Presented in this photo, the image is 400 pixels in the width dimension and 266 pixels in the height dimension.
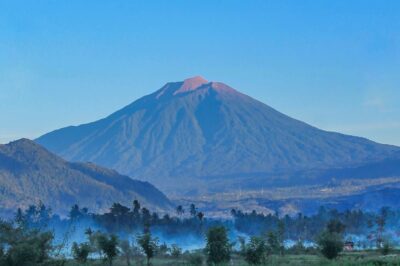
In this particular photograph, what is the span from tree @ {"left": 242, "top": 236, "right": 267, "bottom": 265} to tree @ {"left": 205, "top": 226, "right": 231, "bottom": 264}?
83.2 inches

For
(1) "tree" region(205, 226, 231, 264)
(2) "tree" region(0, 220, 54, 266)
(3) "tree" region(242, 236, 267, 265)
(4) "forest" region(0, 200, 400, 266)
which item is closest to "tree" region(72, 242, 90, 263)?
(4) "forest" region(0, 200, 400, 266)

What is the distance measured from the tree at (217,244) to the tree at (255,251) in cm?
211

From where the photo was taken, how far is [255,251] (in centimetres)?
7025

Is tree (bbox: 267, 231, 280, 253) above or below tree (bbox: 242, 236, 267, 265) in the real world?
above

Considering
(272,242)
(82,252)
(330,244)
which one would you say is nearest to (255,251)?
(330,244)

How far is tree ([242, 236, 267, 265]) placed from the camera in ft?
229

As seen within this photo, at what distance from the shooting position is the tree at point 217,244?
234 ft

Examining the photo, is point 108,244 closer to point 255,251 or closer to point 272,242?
point 255,251

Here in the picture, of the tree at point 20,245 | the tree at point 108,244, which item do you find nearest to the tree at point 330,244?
the tree at point 108,244

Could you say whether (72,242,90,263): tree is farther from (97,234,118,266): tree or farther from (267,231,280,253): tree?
(267,231,280,253): tree

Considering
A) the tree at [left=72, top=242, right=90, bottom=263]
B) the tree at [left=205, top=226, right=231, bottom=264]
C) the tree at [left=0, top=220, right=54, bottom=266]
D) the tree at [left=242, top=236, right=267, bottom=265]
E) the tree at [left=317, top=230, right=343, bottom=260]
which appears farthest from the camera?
the tree at [left=317, top=230, right=343, bottom=260]

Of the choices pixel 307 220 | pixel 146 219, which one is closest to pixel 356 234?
pixel 307 220

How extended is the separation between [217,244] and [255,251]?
3.44 metres

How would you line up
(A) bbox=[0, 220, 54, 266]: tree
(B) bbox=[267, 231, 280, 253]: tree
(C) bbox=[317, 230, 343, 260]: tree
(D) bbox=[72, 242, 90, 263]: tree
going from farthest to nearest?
(B) bbox=[267, 231, 280, 253]: tree → (C) bbox=[317, 230, 343, 260]: tree → (D) bbox=[72, 242, 90, 263]: tree → (A) bbox=[0, 220, 54, 266]: tree
